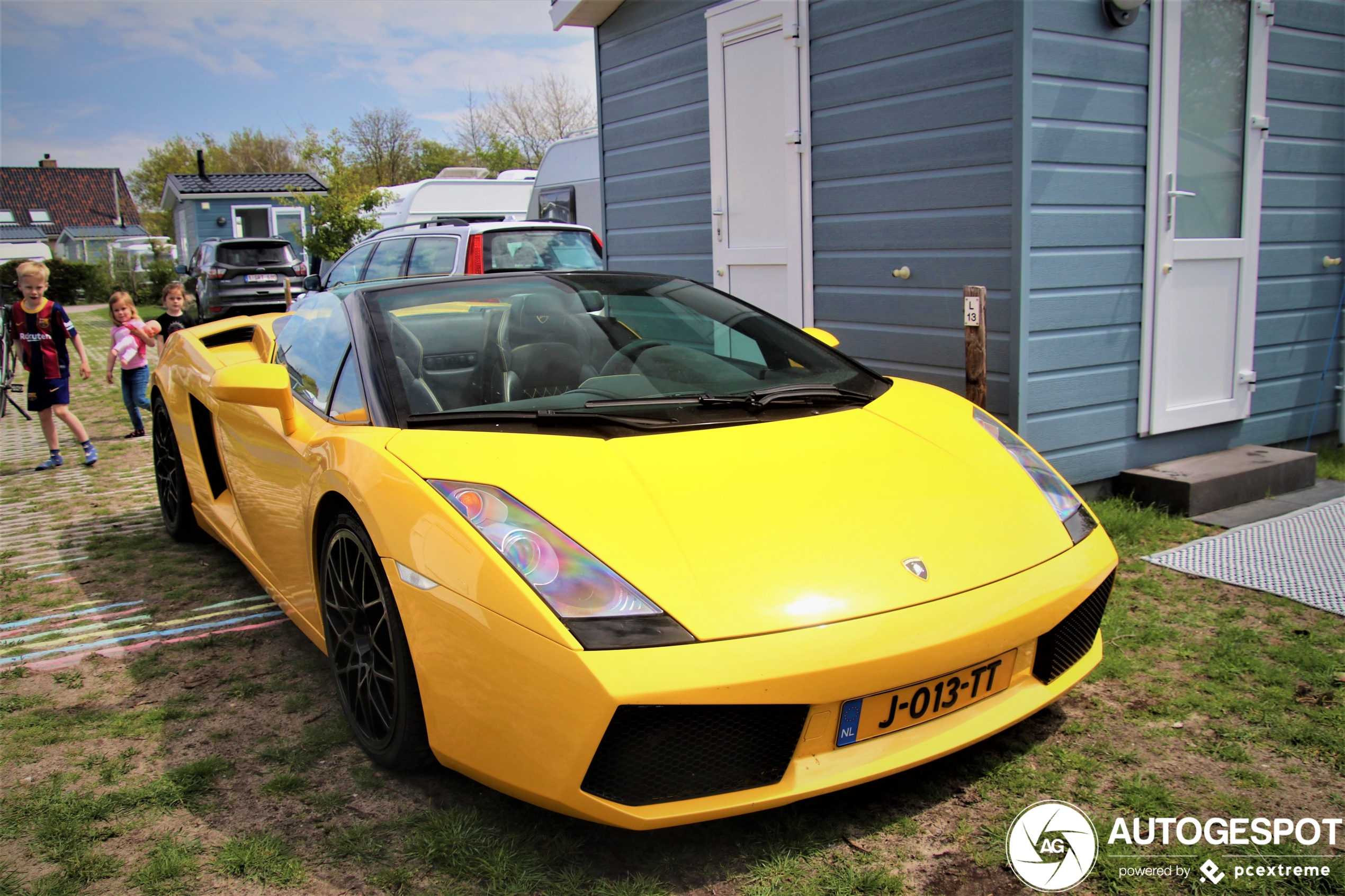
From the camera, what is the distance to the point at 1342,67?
5586 mm

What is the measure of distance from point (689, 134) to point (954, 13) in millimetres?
2341

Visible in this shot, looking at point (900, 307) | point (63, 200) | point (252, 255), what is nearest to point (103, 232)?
point (63, 200)

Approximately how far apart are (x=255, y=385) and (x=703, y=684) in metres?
1.70

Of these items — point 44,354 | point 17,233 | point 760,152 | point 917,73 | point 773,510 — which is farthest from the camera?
point 17,233

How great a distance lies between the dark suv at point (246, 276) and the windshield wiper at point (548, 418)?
1775cm

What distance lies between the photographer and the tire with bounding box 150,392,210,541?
4543 mm

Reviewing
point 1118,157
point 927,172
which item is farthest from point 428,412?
point 1118,157

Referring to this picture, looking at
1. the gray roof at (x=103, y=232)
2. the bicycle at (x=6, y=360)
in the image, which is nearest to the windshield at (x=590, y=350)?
the bicycle at (x=6, y=360)

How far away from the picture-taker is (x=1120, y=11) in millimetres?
4504

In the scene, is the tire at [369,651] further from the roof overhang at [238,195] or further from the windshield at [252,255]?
the roof overhang at [238,195]

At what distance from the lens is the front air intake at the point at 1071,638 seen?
2.19 m

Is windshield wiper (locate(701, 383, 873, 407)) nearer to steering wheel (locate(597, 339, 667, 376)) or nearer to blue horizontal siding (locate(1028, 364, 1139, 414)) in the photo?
steering wheel (locate(597, 339, 667, 376))

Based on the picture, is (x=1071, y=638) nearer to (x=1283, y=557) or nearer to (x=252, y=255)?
(x=1283, y=557)

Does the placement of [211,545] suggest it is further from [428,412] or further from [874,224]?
[874,224]
